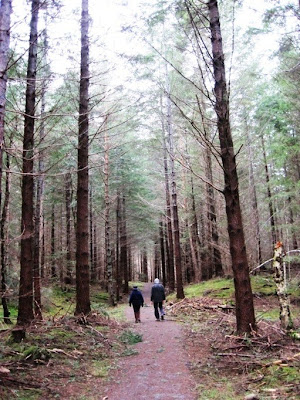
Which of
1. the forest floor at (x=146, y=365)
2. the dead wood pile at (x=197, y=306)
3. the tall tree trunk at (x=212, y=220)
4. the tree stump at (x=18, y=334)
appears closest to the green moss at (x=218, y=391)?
the forest floor at (x=146, y=365)

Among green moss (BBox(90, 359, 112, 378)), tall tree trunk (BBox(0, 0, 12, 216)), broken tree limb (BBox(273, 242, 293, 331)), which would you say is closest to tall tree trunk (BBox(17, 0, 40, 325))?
green moss (BBox(90, 359, 112, 378))

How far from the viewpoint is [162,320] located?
38.8 ft

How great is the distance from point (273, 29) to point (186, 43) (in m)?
3.16

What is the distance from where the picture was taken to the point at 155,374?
558 cm

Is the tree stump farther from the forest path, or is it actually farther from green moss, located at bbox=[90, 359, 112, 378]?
the forest path

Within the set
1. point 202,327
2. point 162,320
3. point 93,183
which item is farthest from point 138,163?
point 202,327

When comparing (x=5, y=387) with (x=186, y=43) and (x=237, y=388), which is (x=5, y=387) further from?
(x=186, y=43)

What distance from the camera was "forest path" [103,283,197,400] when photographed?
4.64 metres

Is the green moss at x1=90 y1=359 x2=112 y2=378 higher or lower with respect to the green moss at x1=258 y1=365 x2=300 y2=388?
lower

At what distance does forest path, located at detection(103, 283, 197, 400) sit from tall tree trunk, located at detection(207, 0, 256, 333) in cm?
153

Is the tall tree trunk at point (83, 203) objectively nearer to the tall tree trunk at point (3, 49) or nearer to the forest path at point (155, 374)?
the forest path at point (155, 374)

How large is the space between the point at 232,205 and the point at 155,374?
3434mm

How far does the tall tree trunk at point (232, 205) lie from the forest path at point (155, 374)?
1525 mm

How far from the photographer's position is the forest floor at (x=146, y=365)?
4.44 meters
